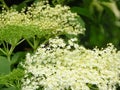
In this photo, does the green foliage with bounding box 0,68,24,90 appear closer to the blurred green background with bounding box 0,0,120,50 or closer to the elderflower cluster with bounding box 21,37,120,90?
the elderflower cluster with bounding box 21,37,120,90

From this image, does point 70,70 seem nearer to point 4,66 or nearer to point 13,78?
point 13,78

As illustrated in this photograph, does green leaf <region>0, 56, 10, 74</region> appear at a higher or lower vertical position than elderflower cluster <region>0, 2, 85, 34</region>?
lower

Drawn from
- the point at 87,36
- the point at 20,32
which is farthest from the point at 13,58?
the point at 87,36

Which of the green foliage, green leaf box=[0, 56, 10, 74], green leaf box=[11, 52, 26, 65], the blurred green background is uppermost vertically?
the blurred green background

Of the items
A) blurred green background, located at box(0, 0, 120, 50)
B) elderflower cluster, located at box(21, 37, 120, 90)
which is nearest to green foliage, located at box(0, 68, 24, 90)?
Result: elderflower cluster, located at box(21, 37, 120, 90)

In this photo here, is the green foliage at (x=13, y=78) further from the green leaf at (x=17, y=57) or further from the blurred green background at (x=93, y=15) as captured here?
the blurred green background at (x=93, y=15)

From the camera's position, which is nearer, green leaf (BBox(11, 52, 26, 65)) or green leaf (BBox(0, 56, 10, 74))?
green leaf (BBox(0, 56, 10, 74))

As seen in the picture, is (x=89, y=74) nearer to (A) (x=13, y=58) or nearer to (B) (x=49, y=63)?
(B) (x=49, y=63)
